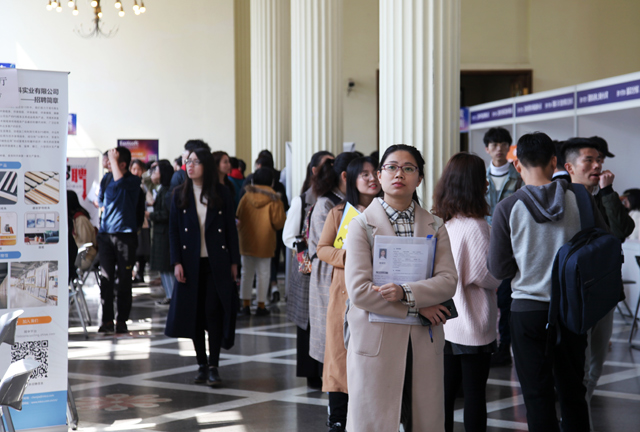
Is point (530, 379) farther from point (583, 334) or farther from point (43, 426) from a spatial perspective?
point (43, 426)

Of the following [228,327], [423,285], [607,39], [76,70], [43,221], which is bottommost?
[228,327]

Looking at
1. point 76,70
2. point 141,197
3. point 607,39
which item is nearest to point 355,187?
point 141,197

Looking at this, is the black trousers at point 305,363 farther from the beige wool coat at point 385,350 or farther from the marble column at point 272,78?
the marble column at point 272,78

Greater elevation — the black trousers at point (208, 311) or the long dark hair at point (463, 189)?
the long dark hair at point (463, 189)

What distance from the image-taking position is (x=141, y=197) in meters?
6.86

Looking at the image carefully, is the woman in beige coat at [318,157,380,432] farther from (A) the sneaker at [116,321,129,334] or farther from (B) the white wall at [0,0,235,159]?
(B) the white wall at [0,0,235,159]

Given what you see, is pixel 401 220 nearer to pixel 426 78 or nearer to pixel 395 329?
pixel 395 329

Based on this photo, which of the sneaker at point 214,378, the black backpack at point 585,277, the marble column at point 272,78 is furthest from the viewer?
the marble column at point 272,78

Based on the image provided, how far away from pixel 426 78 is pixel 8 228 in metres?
2.74

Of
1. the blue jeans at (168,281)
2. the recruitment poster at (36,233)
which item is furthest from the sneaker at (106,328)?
the recruitment poster at (36,233)

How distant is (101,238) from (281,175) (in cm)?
353

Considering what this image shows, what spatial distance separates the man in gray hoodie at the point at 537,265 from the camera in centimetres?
299

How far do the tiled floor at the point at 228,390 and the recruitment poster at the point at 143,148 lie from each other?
689 centimetres

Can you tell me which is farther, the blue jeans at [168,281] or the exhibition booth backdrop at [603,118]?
the blue jeans at [168,281]
